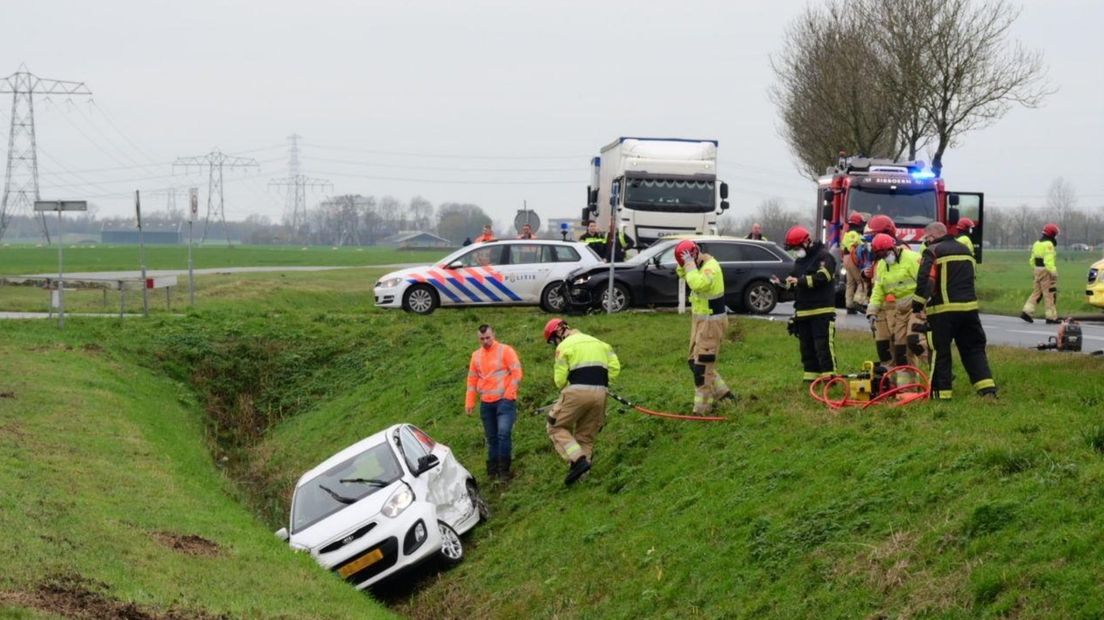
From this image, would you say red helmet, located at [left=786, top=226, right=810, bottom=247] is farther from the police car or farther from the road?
the police car

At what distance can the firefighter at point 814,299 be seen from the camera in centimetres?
1470

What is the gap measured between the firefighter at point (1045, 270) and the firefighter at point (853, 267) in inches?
111

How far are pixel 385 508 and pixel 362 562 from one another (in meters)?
0.65

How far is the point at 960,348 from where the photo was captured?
528 inches

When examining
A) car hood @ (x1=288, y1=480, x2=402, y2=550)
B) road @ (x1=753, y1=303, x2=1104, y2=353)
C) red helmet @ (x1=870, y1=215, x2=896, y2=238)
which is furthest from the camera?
road @ (x1=753, y1=303, x2=1104, y2=353)

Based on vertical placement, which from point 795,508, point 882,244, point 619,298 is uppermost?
point 882,244

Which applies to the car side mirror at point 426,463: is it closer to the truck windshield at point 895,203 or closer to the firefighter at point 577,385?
the firefighter at point 577,385

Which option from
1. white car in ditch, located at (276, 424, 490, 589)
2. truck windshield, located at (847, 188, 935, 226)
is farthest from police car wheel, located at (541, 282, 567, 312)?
white car in ditch, located at (276, 424, 490, 589)

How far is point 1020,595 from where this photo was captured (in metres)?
8.37

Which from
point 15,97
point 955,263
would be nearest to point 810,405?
point 955,263

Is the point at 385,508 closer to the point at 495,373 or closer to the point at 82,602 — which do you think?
the point at 495,373

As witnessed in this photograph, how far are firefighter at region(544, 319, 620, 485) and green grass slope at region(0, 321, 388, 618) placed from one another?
3.11 metres

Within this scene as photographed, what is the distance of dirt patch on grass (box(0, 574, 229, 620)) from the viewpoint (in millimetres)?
9602

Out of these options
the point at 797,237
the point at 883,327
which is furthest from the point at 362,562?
the point at 883,327
